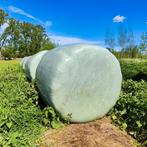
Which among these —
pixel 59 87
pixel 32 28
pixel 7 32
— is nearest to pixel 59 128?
pixel 59 87

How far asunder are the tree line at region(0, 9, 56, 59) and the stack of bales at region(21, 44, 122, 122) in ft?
158

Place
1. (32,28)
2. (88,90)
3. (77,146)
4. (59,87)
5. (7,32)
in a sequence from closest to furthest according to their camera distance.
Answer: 1. (77,146)
2. (59,87)
3. (88,90)
4. (7,32)
5. (32,28)

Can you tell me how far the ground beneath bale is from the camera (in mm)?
5172

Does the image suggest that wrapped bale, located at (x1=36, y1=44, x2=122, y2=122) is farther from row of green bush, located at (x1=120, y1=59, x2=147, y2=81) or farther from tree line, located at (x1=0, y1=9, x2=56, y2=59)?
tree line, located at (x1=0, y1=9, x2=56, y2=59)

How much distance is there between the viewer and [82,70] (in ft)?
19.5

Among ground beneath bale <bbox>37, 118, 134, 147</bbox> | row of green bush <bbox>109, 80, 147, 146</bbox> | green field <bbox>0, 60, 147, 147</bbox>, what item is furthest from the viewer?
row of green bush <bbox>109, 80, 147, 146</bbox>

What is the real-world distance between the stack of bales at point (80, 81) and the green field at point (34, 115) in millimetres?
231

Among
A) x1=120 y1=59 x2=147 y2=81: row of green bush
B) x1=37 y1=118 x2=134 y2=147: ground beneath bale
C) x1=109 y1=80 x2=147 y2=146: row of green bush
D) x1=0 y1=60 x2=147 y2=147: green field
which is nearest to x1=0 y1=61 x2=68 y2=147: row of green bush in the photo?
x1=0 y1=60 x2=147 y2=147: green field

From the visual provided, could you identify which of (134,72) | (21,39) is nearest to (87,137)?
(134,72)

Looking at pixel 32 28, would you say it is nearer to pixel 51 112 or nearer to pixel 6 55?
pixel 6 55

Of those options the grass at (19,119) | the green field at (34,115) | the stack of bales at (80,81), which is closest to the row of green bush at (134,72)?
the green field at (34,115)

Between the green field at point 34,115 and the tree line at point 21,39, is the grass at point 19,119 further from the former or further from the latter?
the tree line at point 21,39

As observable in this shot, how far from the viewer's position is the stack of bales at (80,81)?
5707 millimetres

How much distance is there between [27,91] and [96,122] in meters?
1.48
